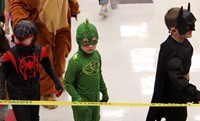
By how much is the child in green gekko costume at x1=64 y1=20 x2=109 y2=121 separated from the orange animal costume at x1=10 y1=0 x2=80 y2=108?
67cm

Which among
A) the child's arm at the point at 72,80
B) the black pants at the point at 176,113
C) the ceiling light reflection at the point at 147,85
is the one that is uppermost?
the child's arm at the point at 72,80

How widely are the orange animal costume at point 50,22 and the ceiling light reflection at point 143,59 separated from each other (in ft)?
3.47

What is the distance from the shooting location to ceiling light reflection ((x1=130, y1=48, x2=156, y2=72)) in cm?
459

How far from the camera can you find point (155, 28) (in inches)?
218

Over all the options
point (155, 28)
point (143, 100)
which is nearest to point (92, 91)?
point (143, 100)

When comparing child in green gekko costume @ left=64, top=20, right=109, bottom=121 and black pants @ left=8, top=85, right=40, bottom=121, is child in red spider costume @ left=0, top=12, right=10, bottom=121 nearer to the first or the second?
black pants @ left=8, top=85, right=40, bottom=121

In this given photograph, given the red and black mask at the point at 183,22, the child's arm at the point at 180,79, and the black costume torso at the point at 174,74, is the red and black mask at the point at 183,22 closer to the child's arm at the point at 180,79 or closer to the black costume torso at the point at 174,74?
the black costume torso at the point at 174,74

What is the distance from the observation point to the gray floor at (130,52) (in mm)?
3829

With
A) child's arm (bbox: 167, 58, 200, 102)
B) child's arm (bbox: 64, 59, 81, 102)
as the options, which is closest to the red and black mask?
child's arm (bbox: 167, 58, 200, 102)


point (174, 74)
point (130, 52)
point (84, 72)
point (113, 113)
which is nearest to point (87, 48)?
point (84, 72)

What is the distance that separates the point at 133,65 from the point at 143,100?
0.75m

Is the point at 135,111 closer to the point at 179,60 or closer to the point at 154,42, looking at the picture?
the point at 179,60

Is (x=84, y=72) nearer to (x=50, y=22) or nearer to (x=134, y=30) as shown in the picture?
(x=50, y=22)

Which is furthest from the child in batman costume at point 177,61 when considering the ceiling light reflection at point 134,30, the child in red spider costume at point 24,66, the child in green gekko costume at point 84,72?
the ceiling light reflection at point 134,30
